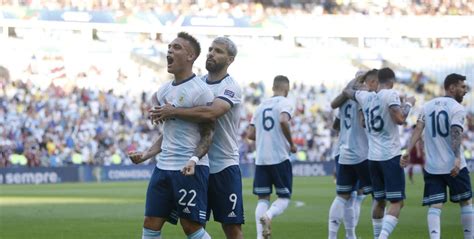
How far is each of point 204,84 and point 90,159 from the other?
109ft

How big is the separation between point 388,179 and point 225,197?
3.86 metres

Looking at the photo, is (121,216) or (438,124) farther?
(121,216)

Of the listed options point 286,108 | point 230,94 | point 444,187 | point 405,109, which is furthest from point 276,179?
point 230,94

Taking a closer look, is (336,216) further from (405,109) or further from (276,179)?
(405,109)

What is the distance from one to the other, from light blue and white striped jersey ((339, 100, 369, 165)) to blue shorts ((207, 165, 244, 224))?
4275mm

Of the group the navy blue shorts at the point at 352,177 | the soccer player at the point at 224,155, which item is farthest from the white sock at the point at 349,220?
the soccer player at the point at 224,155

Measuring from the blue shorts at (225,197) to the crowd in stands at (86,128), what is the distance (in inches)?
1188

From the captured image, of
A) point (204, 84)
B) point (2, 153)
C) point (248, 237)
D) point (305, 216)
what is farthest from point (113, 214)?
point (2, 153)

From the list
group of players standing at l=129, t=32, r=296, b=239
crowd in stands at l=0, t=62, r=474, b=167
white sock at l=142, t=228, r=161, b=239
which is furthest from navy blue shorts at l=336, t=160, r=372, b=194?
crowd in stands at l=0, t=62, r=474, b=167

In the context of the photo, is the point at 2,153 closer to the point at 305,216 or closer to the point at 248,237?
the point at 305,216

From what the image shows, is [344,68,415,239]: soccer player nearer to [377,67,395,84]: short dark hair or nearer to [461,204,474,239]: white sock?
[377,67,395,84]: short dark hair

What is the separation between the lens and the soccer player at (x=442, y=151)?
13.1 m

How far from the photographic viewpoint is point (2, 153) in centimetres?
3962

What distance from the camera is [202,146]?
9.54 metres
